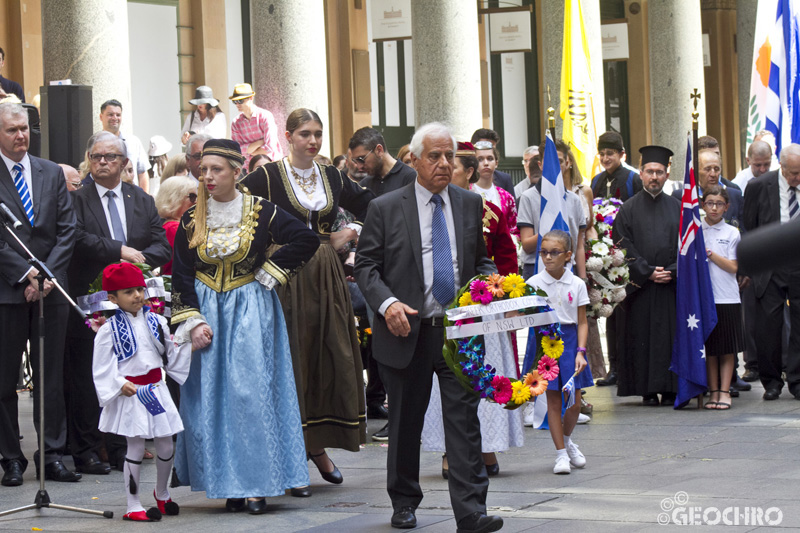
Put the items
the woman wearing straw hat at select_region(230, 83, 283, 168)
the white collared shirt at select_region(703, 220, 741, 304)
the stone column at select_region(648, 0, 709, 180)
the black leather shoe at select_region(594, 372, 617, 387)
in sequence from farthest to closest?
the stone column at select_region(648, 0, 709, 180) < the woman wearing straw hat at select_region(230, 83, 283, 168) < the black leather shoe at select_region(594, 372, 617, 387) < the white collared shirt at select_region(703, 220, 741, 304)

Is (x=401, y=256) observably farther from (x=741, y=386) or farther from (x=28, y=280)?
(x=741, y=386)

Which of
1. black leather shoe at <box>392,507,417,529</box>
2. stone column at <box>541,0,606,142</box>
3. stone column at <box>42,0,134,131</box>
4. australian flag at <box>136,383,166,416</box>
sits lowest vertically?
black leather shoe at <box>392,507,417,529</box>

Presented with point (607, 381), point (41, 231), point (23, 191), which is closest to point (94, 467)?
point (41, 231)

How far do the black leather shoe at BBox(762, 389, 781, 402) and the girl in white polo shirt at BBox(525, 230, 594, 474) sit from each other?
3.21 meters

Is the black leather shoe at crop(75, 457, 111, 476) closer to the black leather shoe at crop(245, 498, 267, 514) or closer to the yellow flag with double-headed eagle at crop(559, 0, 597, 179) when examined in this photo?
the black leather shoe at crop(245, 498, 267, 514)

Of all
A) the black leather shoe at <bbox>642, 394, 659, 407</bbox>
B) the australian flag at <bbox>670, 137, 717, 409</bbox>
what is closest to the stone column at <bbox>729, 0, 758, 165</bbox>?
the black leather shoe at <bbox>642, 394, 659, 407</bbox>

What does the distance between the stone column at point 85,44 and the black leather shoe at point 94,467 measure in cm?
381

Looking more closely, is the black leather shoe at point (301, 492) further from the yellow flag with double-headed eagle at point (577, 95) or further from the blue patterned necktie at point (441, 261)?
the yellow flag with double-headed eagle at point (577, 95)

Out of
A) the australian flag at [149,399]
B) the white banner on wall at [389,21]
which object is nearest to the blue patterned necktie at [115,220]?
the australian flag at [149,399]

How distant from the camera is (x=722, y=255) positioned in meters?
10.2

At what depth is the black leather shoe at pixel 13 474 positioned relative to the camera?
7285 millimetres

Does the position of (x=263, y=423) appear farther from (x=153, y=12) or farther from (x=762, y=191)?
(x=153, y=12)

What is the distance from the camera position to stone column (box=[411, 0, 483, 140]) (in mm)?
16172

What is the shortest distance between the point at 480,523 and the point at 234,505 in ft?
5.48
